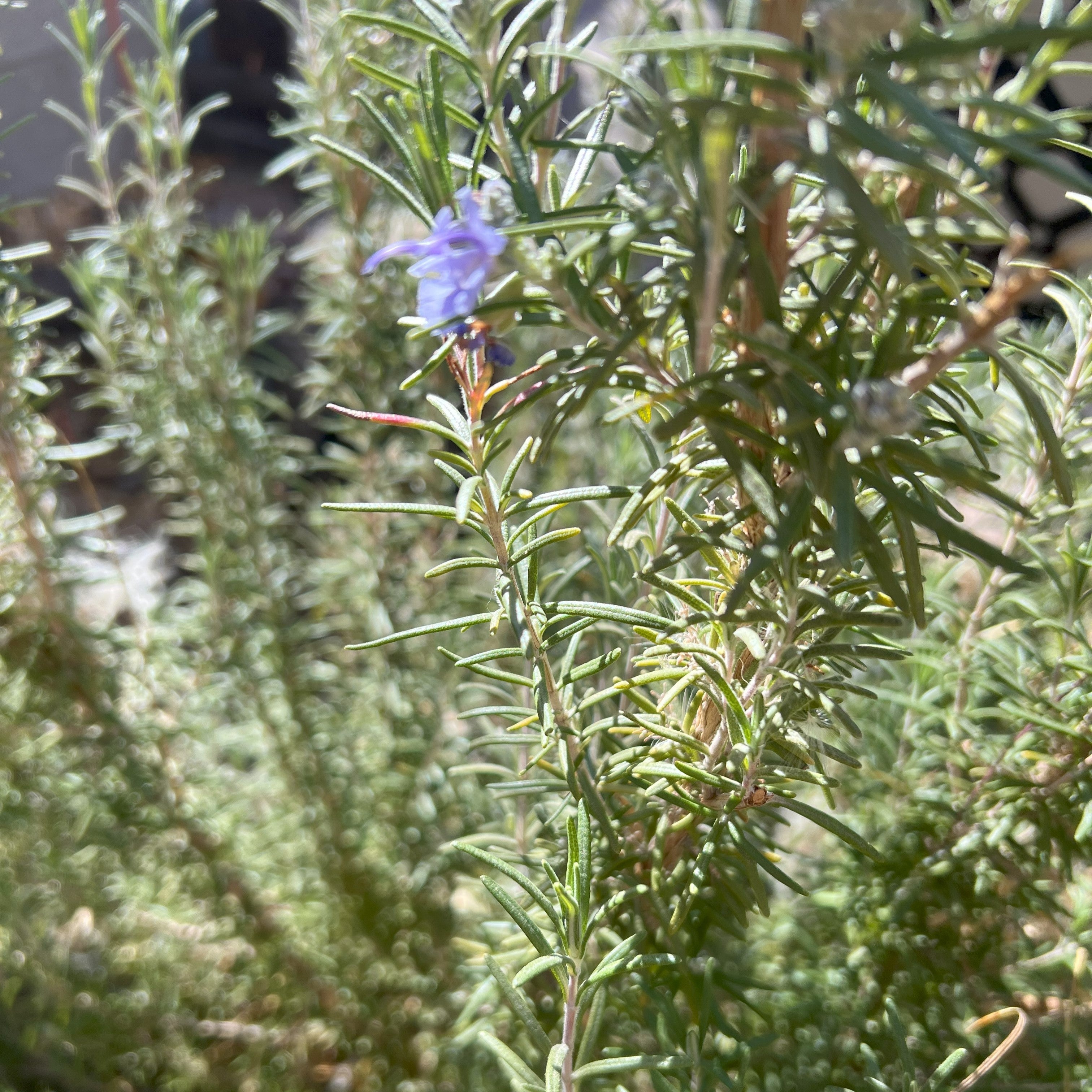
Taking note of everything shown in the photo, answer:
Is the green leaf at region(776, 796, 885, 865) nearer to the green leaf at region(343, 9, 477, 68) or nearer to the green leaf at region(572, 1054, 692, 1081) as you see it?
the green leaf at region(572, 1054, 692, 1081)

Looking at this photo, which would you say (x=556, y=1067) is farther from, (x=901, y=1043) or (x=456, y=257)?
(x=456, y=257)

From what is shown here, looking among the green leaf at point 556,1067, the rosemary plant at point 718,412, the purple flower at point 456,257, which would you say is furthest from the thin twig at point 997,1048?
the purple flower at point 456,257

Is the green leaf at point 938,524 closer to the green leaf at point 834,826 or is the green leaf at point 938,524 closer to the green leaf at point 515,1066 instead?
the green leaf at point 834,826

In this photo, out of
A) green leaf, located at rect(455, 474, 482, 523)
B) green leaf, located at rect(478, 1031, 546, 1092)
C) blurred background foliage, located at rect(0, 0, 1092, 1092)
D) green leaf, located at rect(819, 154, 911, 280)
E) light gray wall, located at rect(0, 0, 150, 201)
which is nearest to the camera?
green leaf, located at rect(819, 154, 911, 280)

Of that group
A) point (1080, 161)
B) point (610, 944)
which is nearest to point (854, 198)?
point (610, 944)

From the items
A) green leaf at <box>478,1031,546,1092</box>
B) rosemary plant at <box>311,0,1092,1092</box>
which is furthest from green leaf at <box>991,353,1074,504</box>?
green leaf at <box>478,1031,546,1092</box>

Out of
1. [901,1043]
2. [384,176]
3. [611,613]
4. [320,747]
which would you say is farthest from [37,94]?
[901,1043]
